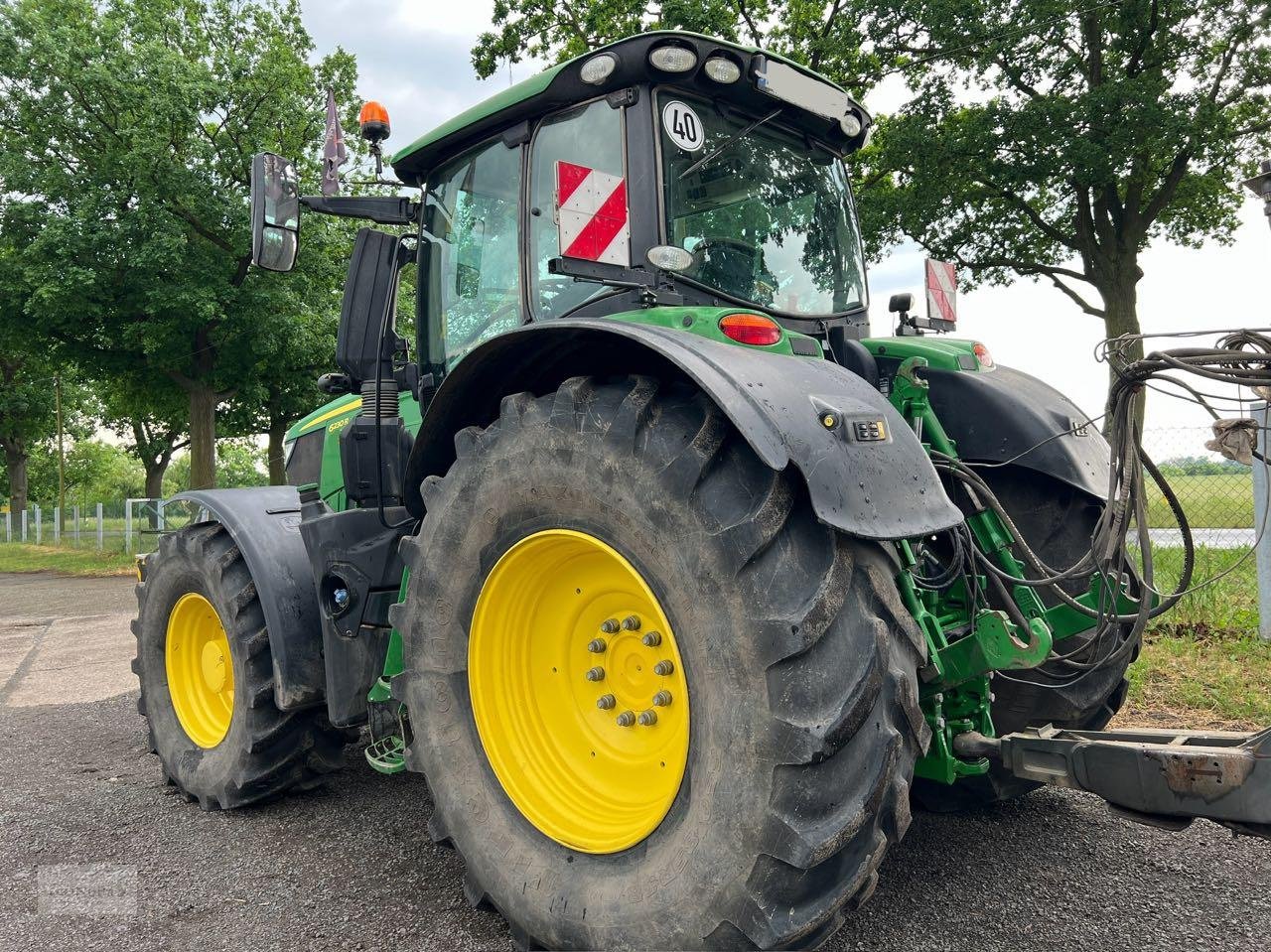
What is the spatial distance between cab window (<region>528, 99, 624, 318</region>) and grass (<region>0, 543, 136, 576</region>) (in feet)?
53.2

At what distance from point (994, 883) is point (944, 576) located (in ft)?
3.27

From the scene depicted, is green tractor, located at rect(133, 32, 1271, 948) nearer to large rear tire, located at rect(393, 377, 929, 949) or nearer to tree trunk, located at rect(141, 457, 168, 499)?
large rear tire, located at rect(393, 377, 929, 949)

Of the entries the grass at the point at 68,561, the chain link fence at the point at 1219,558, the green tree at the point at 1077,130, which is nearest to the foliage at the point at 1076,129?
the green tree at the point at 1077,130

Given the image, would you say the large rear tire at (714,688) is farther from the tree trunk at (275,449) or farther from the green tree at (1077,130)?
the tree trunk at (275,449)

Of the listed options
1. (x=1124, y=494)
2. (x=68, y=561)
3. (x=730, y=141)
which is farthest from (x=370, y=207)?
(x=68, y=561)

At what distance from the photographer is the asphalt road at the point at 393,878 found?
2.48m

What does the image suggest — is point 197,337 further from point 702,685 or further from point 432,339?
point 702,685

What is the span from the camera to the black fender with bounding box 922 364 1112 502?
299cm

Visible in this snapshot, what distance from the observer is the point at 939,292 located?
12.6 feet

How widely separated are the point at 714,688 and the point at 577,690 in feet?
2.36

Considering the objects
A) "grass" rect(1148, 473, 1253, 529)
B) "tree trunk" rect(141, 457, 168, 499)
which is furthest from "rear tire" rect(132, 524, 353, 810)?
"tree trunk" rect(141, 457, 168, 499)

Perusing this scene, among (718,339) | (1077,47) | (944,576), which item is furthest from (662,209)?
(1077,47)

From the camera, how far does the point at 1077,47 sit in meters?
12.5

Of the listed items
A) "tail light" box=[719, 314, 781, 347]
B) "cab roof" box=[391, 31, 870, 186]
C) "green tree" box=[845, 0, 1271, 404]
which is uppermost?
"green tree" box=[845, 0, 1271, 404]
